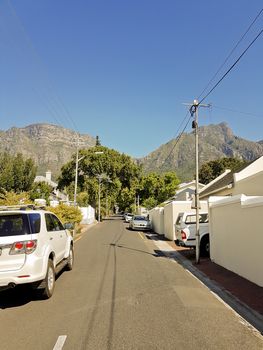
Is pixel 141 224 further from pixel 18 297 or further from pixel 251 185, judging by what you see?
pixel 18 297

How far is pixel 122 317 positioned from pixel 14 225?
2.98 meters

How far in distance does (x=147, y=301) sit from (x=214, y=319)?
1.75m

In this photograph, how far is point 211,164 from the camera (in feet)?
264

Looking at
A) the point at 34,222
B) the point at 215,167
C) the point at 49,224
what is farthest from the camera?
the point at 215,167

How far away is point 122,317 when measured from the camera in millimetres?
7199

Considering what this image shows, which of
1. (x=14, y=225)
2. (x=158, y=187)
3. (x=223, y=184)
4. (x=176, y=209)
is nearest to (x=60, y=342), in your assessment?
(x=14, y=225)

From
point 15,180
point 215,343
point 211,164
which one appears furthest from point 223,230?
point 211,164

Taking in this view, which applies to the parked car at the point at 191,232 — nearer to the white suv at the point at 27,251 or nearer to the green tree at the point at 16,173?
the white suv at the point at 27,251

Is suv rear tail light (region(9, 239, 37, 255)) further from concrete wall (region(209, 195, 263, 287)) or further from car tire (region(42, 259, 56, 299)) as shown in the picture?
concrete wall (region(209, 195, 263, 287))

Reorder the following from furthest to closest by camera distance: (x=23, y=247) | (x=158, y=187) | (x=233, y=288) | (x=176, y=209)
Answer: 1. (x=158, y=187)
2. (x=176, y=209)
3. (x=233, y=288)
4. (x=23, y=247)

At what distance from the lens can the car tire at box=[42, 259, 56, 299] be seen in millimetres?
8627

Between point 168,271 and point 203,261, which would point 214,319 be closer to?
point 168,271

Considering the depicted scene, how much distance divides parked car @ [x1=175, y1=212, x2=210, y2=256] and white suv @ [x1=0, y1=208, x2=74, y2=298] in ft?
30.8

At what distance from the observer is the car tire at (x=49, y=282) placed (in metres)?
8.63
